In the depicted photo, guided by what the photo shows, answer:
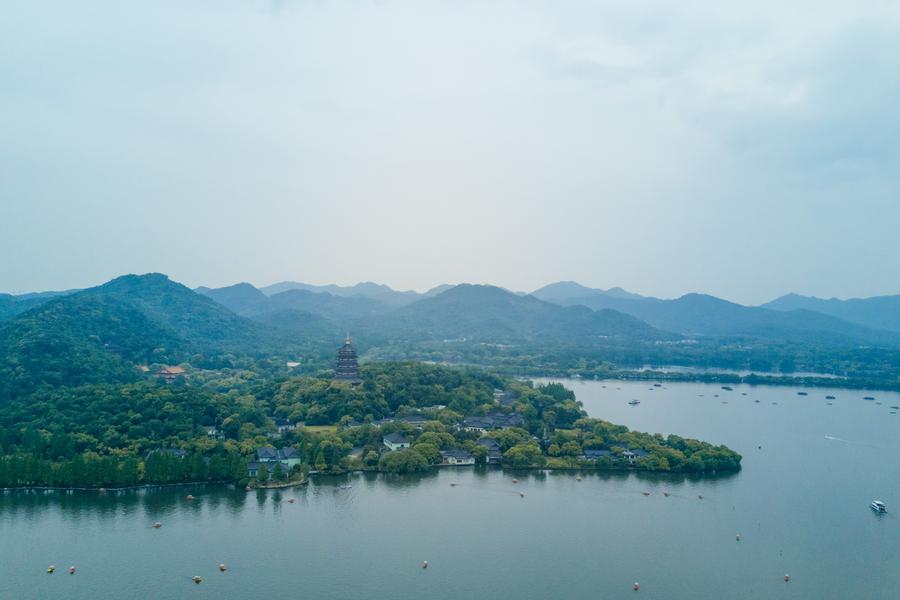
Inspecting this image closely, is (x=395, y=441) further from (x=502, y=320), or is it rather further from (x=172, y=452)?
→ (x=502, y=320)

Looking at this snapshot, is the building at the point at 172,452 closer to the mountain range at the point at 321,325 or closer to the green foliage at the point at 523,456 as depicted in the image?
the mountain range at the point at 321,325

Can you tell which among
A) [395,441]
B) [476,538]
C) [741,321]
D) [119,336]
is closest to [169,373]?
[119,336]

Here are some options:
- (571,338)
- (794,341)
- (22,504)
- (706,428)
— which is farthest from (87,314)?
(794,341)

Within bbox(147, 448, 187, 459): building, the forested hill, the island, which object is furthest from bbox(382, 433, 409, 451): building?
the forested hill

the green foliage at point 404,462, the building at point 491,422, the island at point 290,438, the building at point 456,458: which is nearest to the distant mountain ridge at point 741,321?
the building at point 491,422

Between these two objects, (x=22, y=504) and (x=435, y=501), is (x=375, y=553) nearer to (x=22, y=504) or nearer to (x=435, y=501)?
(x=435, y=501)

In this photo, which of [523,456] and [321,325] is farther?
[321,325]
